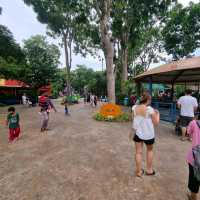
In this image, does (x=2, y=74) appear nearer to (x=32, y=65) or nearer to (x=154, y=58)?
(x=32, y=65)

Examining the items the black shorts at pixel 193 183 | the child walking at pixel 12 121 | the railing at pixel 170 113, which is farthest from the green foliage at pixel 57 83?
the black shorts at pixel 193 183

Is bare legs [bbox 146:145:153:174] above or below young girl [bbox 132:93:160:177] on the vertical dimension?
below

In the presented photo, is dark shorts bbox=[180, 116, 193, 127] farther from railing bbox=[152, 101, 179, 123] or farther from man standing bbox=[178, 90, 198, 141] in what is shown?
railing bbox=[152, 101, 179, 123]

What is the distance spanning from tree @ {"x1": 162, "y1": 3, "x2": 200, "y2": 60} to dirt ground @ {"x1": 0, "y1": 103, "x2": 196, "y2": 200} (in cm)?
2206

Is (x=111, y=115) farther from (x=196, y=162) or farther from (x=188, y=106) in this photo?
(x=196, y=162)

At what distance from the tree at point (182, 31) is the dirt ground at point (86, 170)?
2206 cm

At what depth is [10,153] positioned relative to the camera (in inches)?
235

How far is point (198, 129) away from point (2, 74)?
22.1m

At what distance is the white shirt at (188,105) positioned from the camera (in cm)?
691

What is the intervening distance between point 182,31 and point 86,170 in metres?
26.5

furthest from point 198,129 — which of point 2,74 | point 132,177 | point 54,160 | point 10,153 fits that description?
point 2,74

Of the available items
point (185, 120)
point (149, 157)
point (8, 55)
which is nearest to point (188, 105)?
point (185, 120)

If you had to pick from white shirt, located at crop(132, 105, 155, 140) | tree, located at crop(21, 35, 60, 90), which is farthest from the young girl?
tree, located at crop(21, 35, 60, 90)

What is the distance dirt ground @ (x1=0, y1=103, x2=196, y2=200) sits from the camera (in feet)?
11.7
